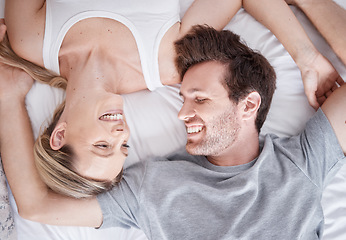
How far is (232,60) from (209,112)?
27 centimetres

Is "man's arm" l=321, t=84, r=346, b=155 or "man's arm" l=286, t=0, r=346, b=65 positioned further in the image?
"man's arm" l=286, t=0, r=346, b=65

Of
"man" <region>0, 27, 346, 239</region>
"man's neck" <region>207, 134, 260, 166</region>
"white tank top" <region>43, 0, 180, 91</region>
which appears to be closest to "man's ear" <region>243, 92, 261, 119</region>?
"man" <region>0, 27, 346, 239</region>

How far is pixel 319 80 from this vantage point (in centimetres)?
173

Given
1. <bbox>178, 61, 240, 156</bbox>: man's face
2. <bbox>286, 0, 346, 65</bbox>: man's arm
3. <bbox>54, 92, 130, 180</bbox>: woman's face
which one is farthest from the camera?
<bbox>286, 0, 346, 65</bbox>: man's arm

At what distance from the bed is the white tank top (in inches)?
6.4

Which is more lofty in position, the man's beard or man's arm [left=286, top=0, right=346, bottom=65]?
man's arm [left=286, top=0, right=346, bottom=65]

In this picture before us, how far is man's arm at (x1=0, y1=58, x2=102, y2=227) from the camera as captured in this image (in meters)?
1.46

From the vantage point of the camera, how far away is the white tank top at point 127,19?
154 centimetres

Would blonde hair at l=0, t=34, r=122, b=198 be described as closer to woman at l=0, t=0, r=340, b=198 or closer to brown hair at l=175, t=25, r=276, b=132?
woman at l=0, t=0, r=340, b=198

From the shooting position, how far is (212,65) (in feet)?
5.08

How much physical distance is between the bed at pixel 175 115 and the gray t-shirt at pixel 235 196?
128 mm

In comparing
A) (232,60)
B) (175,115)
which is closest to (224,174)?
(175,115)

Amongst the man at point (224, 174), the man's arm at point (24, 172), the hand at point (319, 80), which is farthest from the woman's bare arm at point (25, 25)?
the hand at point (319, 80)

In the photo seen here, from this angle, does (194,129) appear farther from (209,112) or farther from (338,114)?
(338,114)
